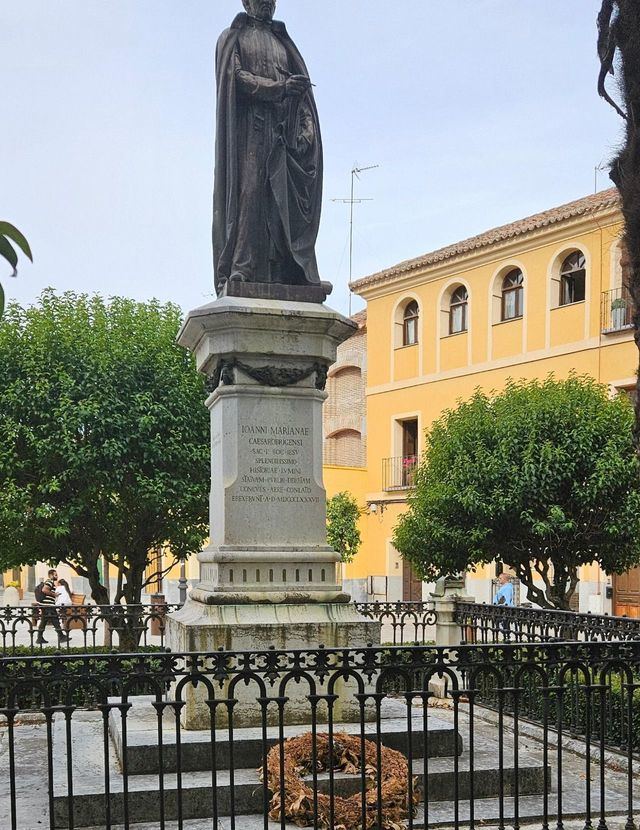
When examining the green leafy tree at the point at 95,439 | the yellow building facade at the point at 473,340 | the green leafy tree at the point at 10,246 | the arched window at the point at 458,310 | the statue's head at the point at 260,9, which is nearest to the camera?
the green leafy tree at the point at 10,246

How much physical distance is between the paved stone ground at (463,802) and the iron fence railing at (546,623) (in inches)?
43.1

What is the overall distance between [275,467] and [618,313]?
64.7 feet

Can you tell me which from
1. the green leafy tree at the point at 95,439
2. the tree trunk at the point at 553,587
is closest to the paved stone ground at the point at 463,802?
the green leafy tree at the point at 95,439

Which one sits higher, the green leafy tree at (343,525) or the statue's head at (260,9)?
the statue's head at (260,9)

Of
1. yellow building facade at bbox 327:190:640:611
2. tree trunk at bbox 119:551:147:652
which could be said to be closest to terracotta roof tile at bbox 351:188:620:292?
yellow building facade at bbox 327:190:640:611

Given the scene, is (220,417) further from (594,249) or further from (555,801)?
(594,249)

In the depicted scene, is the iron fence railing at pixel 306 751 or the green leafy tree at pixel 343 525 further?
the green leafy tree at pixel 343 525

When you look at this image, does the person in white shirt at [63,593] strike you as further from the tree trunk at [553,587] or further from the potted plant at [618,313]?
the potted plant at [618,313]

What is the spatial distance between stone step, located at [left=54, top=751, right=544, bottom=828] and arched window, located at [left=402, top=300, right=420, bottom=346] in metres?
26.2

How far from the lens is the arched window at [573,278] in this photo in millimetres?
27609

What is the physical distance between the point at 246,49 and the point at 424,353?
77.4 feet

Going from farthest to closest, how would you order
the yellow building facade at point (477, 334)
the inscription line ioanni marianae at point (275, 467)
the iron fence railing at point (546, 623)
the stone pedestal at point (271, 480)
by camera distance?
the yellow building facade at point (477, 334)
the iron fence railing at point (546, 623)
the inscription line ioanni marianae at point (275, 467)
the stone pedestal at point (271, 480)

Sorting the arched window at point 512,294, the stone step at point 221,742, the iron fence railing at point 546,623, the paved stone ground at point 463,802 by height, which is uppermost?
the arched window at point 512,294

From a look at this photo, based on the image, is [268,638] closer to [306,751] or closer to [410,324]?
[306,751]
